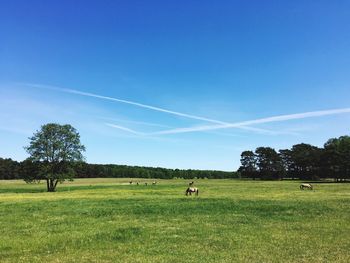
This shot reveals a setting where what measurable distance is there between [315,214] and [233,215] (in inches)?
220

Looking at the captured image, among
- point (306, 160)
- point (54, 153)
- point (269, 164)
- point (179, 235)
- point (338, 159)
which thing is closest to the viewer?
point (179, 235)

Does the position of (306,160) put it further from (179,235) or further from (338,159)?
(179,235)

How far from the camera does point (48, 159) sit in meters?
90.1

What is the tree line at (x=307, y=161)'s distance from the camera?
14138 cm

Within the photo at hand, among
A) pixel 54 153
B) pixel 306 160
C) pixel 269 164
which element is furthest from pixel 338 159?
pixel 54 153

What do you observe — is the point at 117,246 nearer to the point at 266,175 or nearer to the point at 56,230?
the point at 56,230

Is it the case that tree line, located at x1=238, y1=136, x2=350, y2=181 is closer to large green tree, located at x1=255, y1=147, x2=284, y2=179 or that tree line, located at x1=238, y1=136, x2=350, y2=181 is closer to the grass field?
large green tree, located at x1=255, y1=147, x2=284, y2=179

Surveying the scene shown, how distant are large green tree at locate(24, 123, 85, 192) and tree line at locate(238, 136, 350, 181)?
92126mm

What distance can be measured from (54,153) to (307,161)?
393 ft

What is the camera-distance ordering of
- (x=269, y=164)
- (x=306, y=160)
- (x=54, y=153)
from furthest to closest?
(x=269, y=164) → (x=306, y=160) → (x=54, y=153)

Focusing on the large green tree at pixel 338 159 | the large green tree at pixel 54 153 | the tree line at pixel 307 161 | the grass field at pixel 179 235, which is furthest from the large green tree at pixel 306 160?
the grass field at pixel 179 235

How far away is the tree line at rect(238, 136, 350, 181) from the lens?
14138 cm

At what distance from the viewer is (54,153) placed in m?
90.6

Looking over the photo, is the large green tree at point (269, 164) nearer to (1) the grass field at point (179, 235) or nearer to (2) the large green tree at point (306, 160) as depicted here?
(2) the large green tree at point (306, 160)
